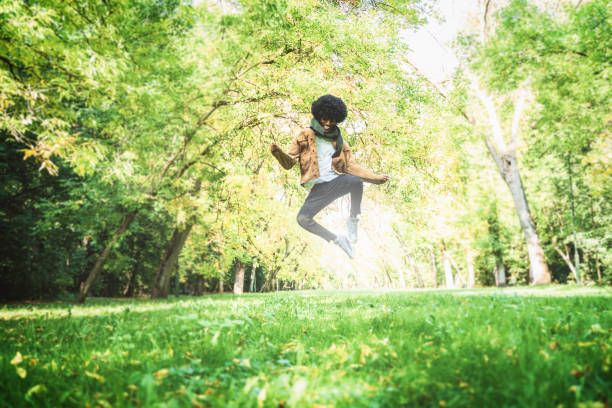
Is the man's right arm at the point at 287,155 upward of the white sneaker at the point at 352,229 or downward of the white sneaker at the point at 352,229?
upward

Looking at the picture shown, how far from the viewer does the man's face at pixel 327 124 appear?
509 cm

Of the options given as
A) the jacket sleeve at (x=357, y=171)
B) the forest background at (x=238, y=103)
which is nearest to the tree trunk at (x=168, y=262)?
the forest background at (x=238, y=103)

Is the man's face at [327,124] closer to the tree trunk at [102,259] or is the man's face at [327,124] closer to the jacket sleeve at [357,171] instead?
the jacket sleeve at [357,171]

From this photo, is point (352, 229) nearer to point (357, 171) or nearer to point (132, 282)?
point (357, 171)

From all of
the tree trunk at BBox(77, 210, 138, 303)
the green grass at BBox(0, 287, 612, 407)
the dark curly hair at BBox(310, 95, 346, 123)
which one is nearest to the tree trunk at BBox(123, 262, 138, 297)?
the tree trunk at BBox(77, 210, 138, 303)

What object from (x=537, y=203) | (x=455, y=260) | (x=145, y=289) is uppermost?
(x=537, y=203)

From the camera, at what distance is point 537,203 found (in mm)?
29547

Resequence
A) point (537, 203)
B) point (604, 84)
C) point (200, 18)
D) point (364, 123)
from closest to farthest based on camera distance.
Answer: point (364, 123), point (200, 18), point (604, 84), point (537, 203)

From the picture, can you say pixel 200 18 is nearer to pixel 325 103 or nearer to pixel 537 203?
pixel 325 103

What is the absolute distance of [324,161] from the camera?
520 centimetres

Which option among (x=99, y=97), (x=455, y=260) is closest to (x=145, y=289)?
(x=99, y=97)

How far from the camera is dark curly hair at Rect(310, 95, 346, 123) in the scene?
16.1 feet

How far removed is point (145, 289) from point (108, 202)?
26094 mm

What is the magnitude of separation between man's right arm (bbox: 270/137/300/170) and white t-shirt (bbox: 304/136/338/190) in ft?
1.14
